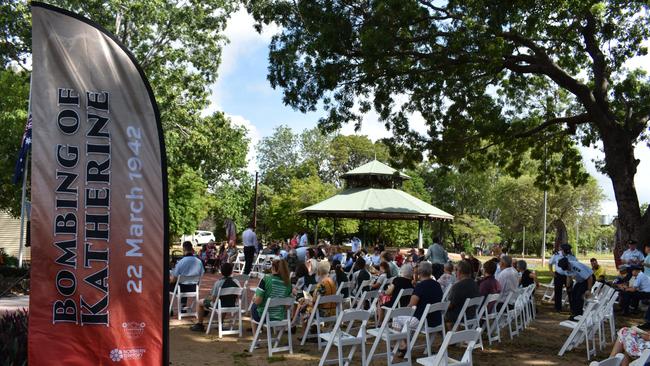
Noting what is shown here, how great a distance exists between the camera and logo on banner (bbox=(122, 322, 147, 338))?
3929mm

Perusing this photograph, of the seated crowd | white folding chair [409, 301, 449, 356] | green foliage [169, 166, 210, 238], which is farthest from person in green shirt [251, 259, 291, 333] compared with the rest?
green foliage [169, 166, 210, 238]

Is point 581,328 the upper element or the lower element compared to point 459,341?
lower

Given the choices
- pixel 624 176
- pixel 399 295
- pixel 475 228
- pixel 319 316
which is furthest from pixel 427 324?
pixel 475 228

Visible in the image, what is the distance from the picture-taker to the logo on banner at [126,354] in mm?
3873

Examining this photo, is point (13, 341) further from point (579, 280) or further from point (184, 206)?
point (184, 206)

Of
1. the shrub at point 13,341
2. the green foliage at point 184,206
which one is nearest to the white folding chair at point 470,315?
the shrub at point 13,341

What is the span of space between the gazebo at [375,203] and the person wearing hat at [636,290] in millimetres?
9187

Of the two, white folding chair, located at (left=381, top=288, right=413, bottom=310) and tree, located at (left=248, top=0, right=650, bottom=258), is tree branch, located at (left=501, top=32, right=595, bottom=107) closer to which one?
tree, located at (left=248, top=0, right=650, bottom=258)

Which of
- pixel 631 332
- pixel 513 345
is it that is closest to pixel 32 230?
pixel 631 332

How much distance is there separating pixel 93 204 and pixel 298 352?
4372 mm

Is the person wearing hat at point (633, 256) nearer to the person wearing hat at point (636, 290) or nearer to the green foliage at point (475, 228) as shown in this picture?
the person wearing hat at point (636, 290)

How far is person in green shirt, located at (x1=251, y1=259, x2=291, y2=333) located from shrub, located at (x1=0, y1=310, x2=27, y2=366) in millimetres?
2929

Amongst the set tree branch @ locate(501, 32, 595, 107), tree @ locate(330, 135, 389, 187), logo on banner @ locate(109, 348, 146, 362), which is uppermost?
tree @ locate(330, 135, 389, 187)

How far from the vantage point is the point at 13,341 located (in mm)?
4762
